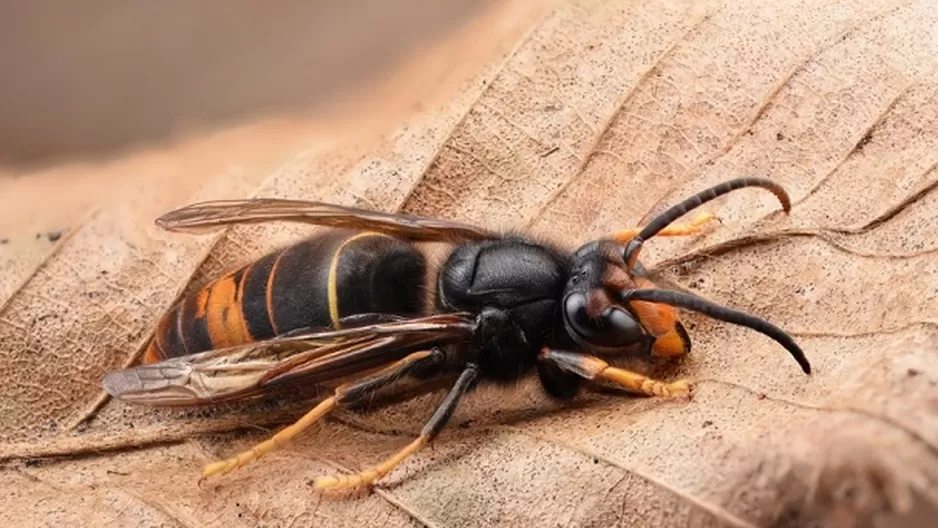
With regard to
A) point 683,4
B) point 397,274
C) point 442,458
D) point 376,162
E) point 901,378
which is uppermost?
point 683,4

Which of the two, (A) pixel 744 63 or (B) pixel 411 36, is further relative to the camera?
(B) pixel 411 36

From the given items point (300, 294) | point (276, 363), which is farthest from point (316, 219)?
point (276, 363)

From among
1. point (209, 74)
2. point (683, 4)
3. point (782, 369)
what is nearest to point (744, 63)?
point (683, 4)

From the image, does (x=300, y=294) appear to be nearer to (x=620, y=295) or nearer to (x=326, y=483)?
(x=326, y=483)

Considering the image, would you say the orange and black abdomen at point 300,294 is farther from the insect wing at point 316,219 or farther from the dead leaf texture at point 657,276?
the dead leaf texture at point 657,276

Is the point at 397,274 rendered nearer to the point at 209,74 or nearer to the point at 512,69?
the point at 512,69

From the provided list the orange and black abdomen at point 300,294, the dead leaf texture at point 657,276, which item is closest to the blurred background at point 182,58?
the dead leaf texture at point 657,276

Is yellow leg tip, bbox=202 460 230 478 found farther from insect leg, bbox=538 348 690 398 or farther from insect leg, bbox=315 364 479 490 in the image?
insect leg, bbox=538 348 690 398
